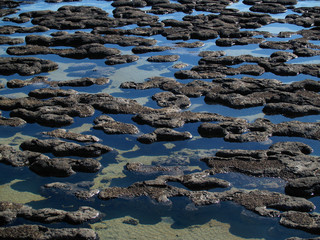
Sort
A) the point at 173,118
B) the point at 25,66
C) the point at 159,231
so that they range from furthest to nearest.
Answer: the point at 25,66
the point at 173,118
the point at 159,231

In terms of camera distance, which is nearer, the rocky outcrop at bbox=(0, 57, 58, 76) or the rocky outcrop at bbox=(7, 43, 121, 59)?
the rocky outcrop at bbox=(0, 57, 58, 76)

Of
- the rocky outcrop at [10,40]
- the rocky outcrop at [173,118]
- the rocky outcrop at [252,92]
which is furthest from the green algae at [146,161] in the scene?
the rocky outcrop at [10,40]

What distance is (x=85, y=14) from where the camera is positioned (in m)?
12.2

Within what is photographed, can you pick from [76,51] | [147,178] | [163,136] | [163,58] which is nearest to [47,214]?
[147,178]

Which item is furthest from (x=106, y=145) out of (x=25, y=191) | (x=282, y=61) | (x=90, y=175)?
(x=282, y=61)

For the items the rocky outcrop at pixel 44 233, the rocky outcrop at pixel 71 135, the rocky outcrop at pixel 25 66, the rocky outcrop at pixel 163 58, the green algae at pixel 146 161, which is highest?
the rocky outcrop at pixel 25 66

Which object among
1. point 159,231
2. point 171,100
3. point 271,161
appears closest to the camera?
point 159,231

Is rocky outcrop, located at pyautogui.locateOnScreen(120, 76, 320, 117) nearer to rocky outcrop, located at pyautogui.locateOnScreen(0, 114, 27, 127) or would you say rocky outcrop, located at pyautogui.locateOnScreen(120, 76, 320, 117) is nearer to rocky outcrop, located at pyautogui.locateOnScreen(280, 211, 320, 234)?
rocky outcrop, located at pyautogui.locateOnScreen(0, 114, 27, 127)

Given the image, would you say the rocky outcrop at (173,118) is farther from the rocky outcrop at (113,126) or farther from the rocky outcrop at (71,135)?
the rocky outcrop at (71,135)

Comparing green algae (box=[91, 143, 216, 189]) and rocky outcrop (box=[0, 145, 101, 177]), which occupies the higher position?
rocky outcrop (box=[0, 145, 101, 177])

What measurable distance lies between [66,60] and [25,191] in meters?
4.61

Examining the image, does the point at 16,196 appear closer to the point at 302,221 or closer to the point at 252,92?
the point at 302,221

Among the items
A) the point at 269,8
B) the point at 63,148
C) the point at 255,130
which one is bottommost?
the point at 255,130

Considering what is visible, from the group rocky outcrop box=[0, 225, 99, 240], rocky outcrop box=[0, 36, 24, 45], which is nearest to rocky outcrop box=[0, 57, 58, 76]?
rocky outcrop box=[0, 36, 24, 45]
